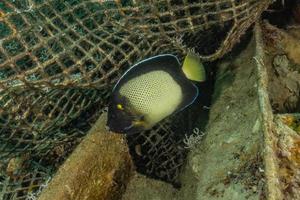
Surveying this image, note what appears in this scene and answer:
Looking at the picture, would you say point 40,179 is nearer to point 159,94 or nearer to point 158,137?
point 158,137

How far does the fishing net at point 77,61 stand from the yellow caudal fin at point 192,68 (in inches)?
20.2

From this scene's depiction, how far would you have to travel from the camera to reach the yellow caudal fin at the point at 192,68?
8.98 ft

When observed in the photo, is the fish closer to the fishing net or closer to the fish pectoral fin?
the fish pectoral fin

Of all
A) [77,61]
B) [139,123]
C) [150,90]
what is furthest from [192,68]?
[77,61]

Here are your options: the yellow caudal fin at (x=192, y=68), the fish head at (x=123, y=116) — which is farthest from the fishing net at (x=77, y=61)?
the yellow caudal fin at (x=192, y=68)

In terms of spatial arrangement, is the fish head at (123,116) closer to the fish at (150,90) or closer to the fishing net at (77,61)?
the fish at (150,90)

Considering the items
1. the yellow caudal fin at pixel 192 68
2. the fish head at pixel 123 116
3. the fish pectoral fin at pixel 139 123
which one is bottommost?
the fish pectoral fin at pixel 139 123

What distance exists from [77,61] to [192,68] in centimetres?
90

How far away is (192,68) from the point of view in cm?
274

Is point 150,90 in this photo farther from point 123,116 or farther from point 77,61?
point 77,61

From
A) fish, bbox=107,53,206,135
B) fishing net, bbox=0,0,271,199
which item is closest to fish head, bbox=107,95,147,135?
fish, bbox=107,53,206,135

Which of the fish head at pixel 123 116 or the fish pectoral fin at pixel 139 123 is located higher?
the fish head at pixel 123 116

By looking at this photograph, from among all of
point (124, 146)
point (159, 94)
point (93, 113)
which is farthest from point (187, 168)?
point (159, 94)

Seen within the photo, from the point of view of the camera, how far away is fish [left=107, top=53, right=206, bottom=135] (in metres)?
2.74
